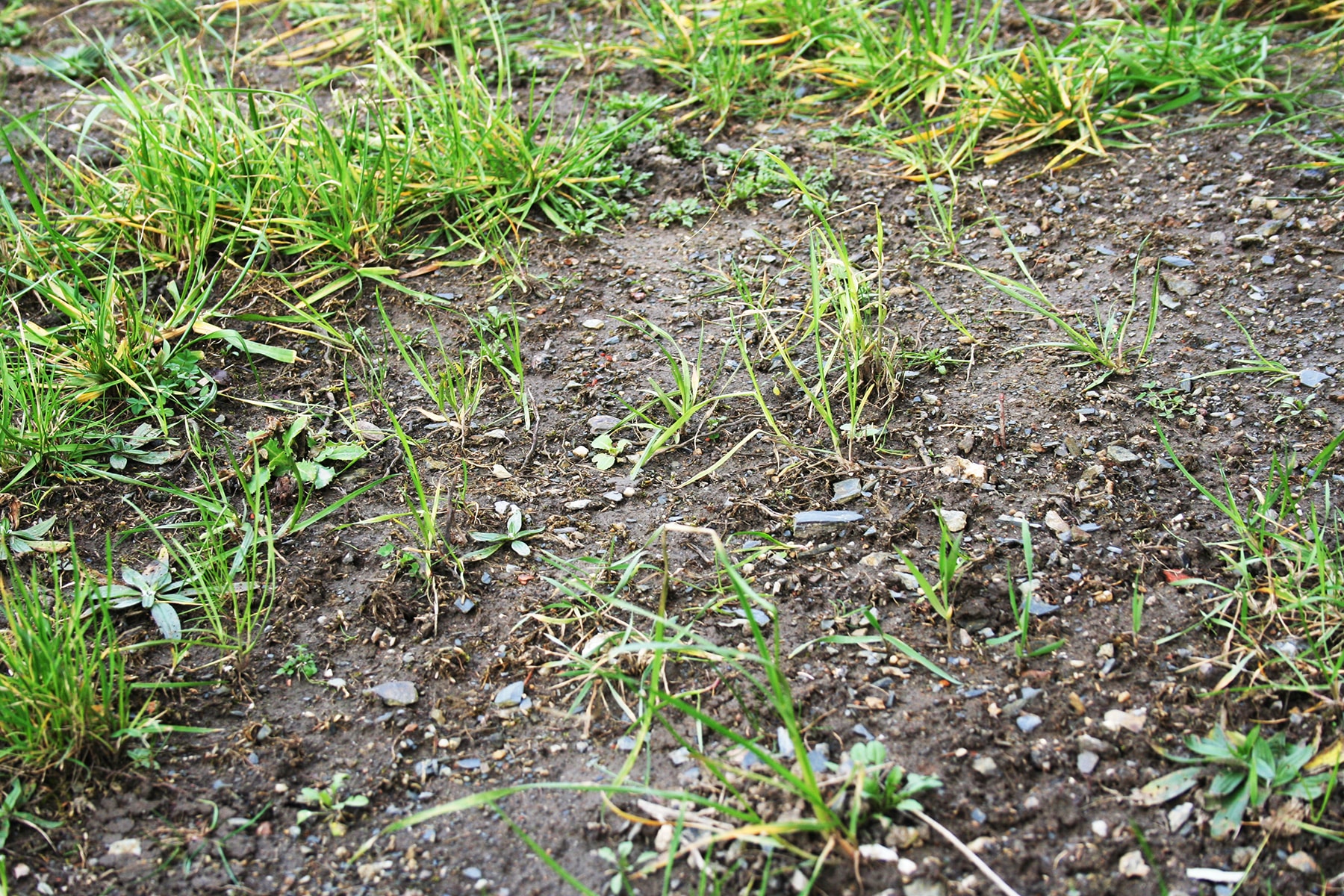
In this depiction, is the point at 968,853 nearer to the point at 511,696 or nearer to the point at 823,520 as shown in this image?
the point at 823,520

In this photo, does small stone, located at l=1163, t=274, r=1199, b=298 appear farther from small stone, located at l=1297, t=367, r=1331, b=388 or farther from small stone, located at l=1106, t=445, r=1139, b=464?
small stone, located at l=1106, t=445, r=1139, b=464

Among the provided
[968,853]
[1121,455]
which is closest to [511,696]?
[968,853]

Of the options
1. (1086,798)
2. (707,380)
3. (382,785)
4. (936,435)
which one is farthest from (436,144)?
(1086,798)

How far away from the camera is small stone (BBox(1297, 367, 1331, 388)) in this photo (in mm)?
2331

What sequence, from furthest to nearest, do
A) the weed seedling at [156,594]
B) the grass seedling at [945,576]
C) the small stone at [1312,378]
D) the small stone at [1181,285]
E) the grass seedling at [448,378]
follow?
1. the small stone at [1181,285]
2. the grass seedling at [448,378]
3. the small stone at [1312,378]
4. the weed seedling at [156,594]
5. the grass seedling at [945,576]

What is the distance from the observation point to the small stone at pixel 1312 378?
7.65 feet

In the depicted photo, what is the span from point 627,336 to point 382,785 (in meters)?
1.32

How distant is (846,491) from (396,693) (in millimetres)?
1027

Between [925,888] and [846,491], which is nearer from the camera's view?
[925,888]

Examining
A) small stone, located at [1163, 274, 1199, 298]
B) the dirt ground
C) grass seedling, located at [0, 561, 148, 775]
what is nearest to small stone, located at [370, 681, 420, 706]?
the dirt ground

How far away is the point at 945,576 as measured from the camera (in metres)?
1.96

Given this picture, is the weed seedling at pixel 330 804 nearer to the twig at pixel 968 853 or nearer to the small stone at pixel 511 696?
the small stone at pixel 511 696

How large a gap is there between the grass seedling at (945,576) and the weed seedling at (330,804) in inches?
42.7

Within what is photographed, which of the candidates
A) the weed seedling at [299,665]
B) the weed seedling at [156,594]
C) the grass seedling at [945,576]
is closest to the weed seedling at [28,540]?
the weed seedling at [156,594]
